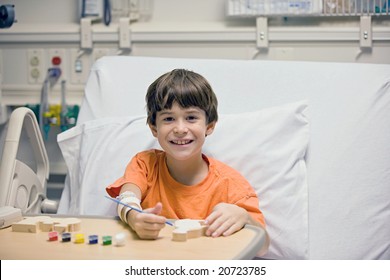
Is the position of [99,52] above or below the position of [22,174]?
above

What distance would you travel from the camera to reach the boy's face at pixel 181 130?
1597 millimetres

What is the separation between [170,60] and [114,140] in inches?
14.7

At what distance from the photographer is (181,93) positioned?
1.59m

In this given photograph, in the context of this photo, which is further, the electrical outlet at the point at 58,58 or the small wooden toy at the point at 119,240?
the electrical outlet at the point at 58,58

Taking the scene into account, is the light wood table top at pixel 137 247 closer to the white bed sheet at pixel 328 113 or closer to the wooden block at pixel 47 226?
the wooden block at pixel 47 226

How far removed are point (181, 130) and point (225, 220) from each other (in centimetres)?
29

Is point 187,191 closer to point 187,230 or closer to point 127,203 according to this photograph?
point 127,203

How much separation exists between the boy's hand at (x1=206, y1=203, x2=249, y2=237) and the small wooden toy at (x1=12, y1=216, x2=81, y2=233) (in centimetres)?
31

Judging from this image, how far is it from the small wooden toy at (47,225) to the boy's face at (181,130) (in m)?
0.31

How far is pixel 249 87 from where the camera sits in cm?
205

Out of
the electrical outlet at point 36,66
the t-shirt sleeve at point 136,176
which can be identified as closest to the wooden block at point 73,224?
the t-shirt sleeve at point 136,176

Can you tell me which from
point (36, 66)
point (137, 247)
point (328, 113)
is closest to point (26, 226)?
point (137, 247)

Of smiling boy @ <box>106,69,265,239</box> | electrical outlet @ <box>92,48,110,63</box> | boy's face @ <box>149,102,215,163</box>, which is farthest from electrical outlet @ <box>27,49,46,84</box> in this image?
boy's face @ <box>149,102,215,163</box>

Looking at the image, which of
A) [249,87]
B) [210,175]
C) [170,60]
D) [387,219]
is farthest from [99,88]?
[387,219]
